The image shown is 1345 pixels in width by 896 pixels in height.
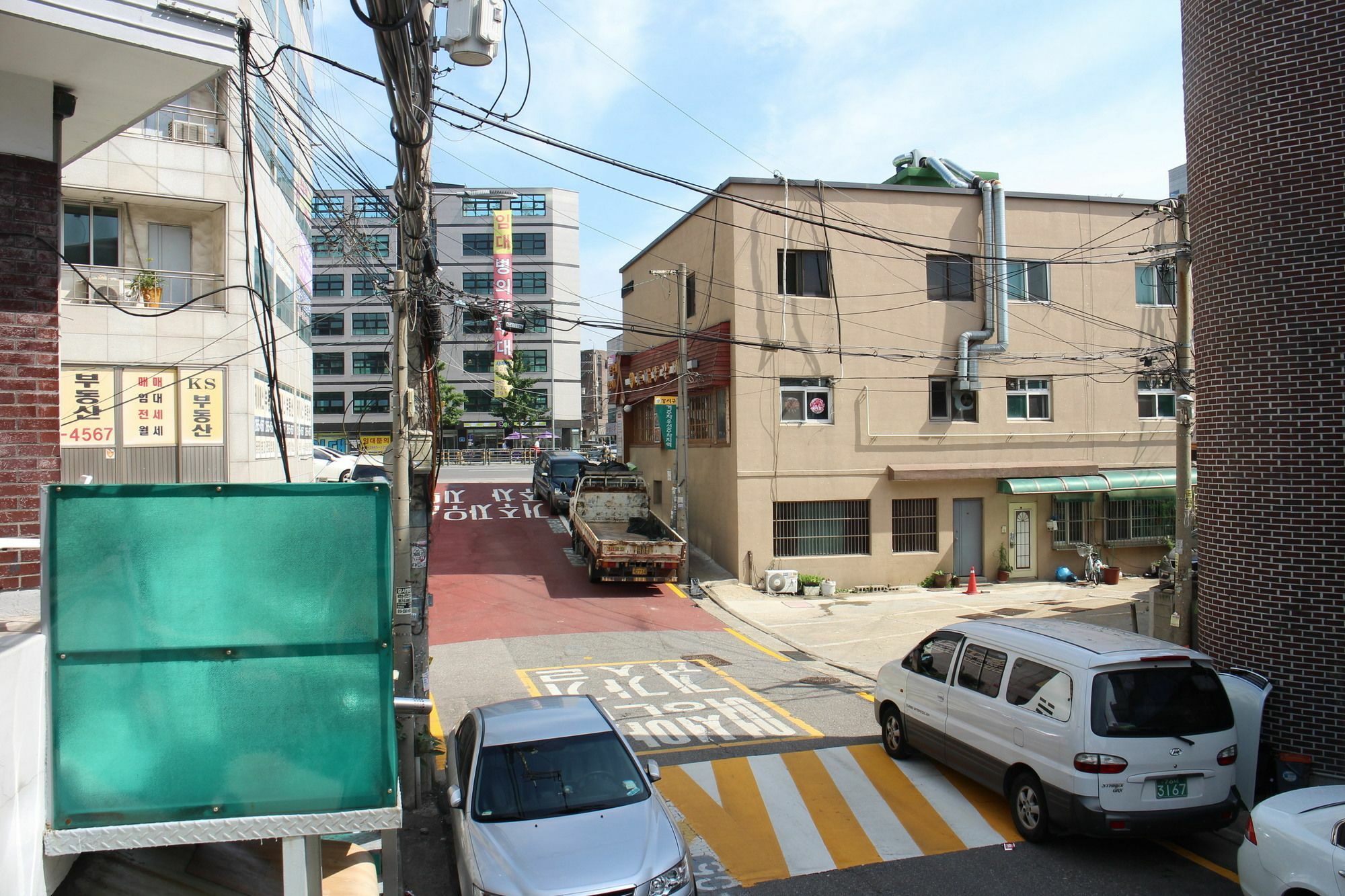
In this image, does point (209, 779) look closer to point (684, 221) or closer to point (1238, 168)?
point (1238, 168)

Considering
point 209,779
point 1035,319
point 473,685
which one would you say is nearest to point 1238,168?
point 209,779

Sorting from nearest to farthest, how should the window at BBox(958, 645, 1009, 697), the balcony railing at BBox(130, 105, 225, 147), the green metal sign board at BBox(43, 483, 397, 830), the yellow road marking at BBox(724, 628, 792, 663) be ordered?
the green metal sign board at BBox(43, 483, 397, 830), the window at BBox(958, 645, 1009, 697), the yellow road marking at BBox(724, 628, 792, 663), the balcony railing at BBox(130, 105, 225, 147)

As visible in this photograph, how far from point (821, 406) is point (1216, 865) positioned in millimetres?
16656

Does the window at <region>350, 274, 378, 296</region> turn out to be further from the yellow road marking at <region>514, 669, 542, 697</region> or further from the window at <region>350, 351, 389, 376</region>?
the yellow road marking at <region>514, 669, 542, 697</region>

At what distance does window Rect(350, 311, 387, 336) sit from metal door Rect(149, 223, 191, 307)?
5131 cm

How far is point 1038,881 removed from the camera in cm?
695

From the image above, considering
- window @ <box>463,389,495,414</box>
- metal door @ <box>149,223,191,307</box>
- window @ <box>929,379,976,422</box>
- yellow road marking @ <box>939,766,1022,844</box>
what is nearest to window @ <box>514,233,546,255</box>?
window @ <box>463,389,495,414</box>

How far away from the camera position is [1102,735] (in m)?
7.05

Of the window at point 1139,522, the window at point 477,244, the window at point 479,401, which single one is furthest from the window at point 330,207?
the window at point 479,401

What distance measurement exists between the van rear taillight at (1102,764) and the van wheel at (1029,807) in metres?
0.58

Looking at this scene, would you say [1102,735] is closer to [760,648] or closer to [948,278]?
[760,648]

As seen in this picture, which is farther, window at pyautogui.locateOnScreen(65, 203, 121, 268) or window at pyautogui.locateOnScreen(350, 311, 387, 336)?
window at pyautogui.locateOnScreen(350, 311, 387, 336)

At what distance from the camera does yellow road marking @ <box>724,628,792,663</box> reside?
16.1m

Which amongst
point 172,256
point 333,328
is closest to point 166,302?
point 172,256
